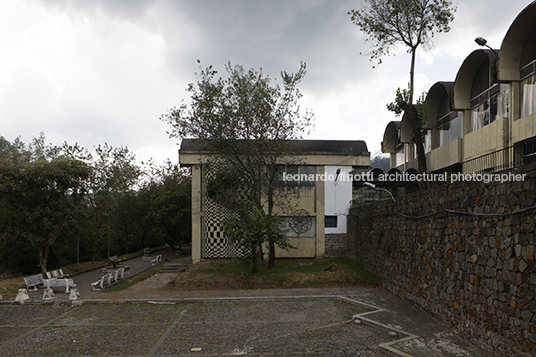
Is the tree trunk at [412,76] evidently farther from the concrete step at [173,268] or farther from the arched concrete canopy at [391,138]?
the concrete step at [173,268]

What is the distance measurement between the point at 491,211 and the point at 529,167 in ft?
4.34

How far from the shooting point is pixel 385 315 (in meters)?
9.27

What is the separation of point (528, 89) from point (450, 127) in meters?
5.50

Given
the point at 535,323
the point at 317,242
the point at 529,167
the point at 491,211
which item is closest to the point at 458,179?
the point at 491,211

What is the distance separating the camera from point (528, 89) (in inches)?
484

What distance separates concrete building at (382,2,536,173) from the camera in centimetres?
1172

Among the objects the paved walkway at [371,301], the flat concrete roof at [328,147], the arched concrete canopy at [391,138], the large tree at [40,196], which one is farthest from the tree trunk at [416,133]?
the large tree at [40,196]

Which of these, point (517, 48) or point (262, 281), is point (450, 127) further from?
point (262, 281)

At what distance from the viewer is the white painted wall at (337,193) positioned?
1980cm

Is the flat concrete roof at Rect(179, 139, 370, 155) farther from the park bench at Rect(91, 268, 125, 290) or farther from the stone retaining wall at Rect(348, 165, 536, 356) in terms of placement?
the stone retaining wall at Rect(348, 165, 536, 356)

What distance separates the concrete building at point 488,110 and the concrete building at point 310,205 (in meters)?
4.23

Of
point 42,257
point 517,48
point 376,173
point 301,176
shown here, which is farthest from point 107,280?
point 517,48

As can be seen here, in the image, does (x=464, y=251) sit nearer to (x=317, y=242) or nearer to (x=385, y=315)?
(x=385, y=315)

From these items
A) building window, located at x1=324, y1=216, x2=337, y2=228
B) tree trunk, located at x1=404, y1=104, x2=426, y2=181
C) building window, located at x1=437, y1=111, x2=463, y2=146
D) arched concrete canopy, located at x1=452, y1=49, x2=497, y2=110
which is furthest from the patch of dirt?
arched concrete canopy, located at x1=452, y1=49, x2=497, y2=110
